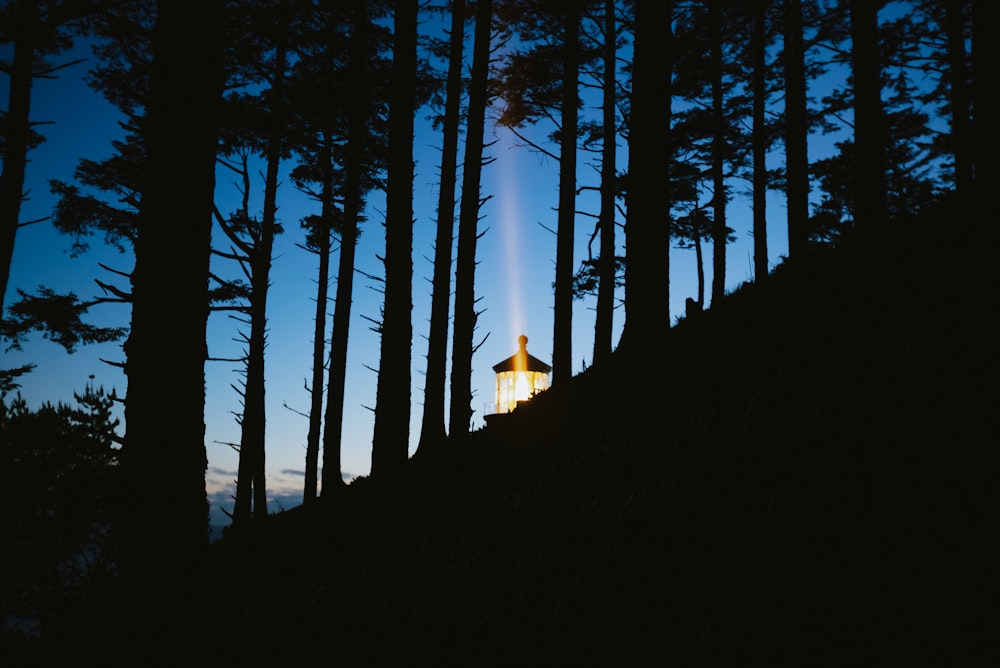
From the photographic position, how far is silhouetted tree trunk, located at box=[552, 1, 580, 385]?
1220 centimetres

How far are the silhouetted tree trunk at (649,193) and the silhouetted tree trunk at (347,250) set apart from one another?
6624 millimetres

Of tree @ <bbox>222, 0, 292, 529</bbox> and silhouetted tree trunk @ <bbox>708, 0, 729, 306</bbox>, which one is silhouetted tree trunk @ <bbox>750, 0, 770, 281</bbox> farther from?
tree @ <bbox>222, 0, 292, 529</bbox>

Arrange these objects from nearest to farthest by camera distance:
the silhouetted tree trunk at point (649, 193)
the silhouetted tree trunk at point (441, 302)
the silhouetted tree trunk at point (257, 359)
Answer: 1. the silhouetted tree trunk at point (649, 193)
2. the silhouetted tree trunk at point (257, 359)
3. the silhouetted tree trunk at point (441, 302)


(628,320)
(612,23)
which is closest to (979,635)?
(628,320)

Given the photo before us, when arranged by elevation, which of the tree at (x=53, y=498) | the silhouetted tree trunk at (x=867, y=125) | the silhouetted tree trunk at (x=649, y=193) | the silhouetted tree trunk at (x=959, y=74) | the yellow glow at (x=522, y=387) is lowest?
the tree at (x=53, y=498)

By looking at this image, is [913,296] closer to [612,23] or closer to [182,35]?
[182,35]

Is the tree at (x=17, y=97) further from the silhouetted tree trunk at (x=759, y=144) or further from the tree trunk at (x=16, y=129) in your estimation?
the silhouetted tree trunk at (x=759, y=144)

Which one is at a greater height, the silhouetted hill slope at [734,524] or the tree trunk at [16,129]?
the tree trunk at [16,129]

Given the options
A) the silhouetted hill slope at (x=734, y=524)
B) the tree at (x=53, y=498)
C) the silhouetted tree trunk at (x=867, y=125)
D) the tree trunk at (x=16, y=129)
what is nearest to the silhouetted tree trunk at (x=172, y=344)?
the silhouetted hill slope at (x=734, y=524)

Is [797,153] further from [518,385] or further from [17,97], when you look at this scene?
[17,97]

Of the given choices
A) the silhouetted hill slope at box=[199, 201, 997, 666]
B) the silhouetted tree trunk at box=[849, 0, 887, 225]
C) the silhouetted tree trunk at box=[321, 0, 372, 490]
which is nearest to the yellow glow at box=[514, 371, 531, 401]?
the silhouetted tree trunk at box=[321, 0, 372, 490]

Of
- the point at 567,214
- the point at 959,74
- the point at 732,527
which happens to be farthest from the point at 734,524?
the point at 959,74

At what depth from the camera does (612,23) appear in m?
13.9

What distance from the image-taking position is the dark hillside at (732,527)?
258 cm
